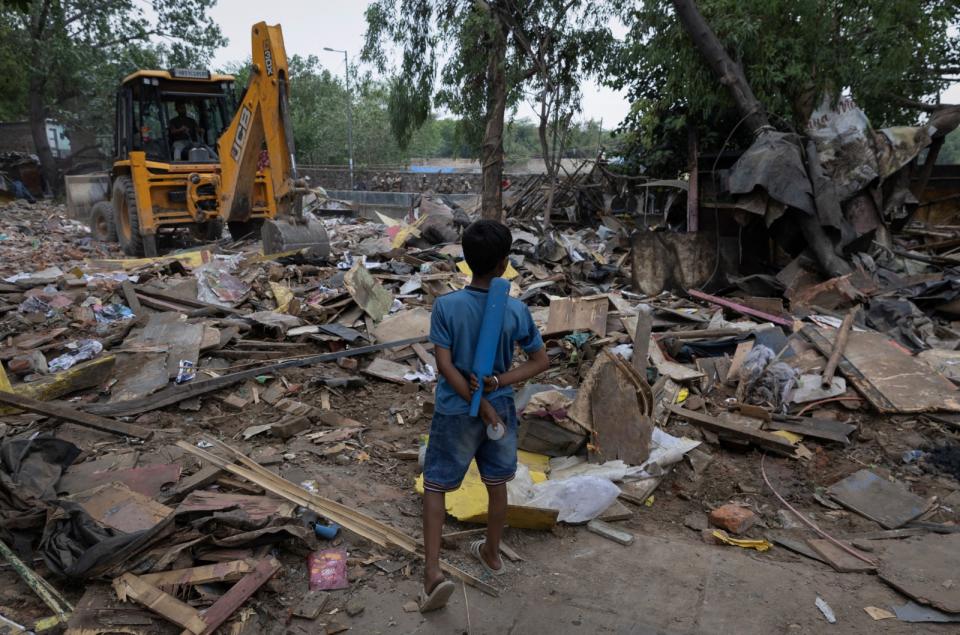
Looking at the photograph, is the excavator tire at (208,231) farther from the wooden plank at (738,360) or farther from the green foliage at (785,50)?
the wooden plank at (738,360)

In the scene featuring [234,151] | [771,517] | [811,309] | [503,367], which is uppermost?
[234,151]

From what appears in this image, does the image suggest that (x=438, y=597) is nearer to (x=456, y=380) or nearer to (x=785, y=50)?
(x=456, y=380)

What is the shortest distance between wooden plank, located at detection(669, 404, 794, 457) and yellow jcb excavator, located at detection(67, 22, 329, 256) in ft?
21.0

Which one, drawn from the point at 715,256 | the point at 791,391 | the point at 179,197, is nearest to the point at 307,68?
the point at 179,197

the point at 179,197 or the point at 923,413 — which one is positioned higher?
the point at 179,197

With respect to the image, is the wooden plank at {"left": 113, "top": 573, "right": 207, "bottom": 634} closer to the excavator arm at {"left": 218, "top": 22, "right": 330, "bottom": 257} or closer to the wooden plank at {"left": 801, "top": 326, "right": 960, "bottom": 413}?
the wooden plank at {"left": 801, "top": 326, "right": 960, "bottom": 413}

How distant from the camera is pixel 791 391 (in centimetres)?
523

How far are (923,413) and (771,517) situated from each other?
2.11 m

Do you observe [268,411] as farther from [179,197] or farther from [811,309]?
[179,197]

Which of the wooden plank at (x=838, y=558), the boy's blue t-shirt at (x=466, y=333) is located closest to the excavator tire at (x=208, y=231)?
the boy's blue t-shirt at (x=466, y=333)

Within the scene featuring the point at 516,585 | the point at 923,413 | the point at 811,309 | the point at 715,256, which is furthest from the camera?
the point at 715,256

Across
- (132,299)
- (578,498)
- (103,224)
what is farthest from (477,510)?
(103,224)

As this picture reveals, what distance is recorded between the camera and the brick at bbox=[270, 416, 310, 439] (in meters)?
4.65

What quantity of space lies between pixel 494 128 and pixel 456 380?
966 cm
